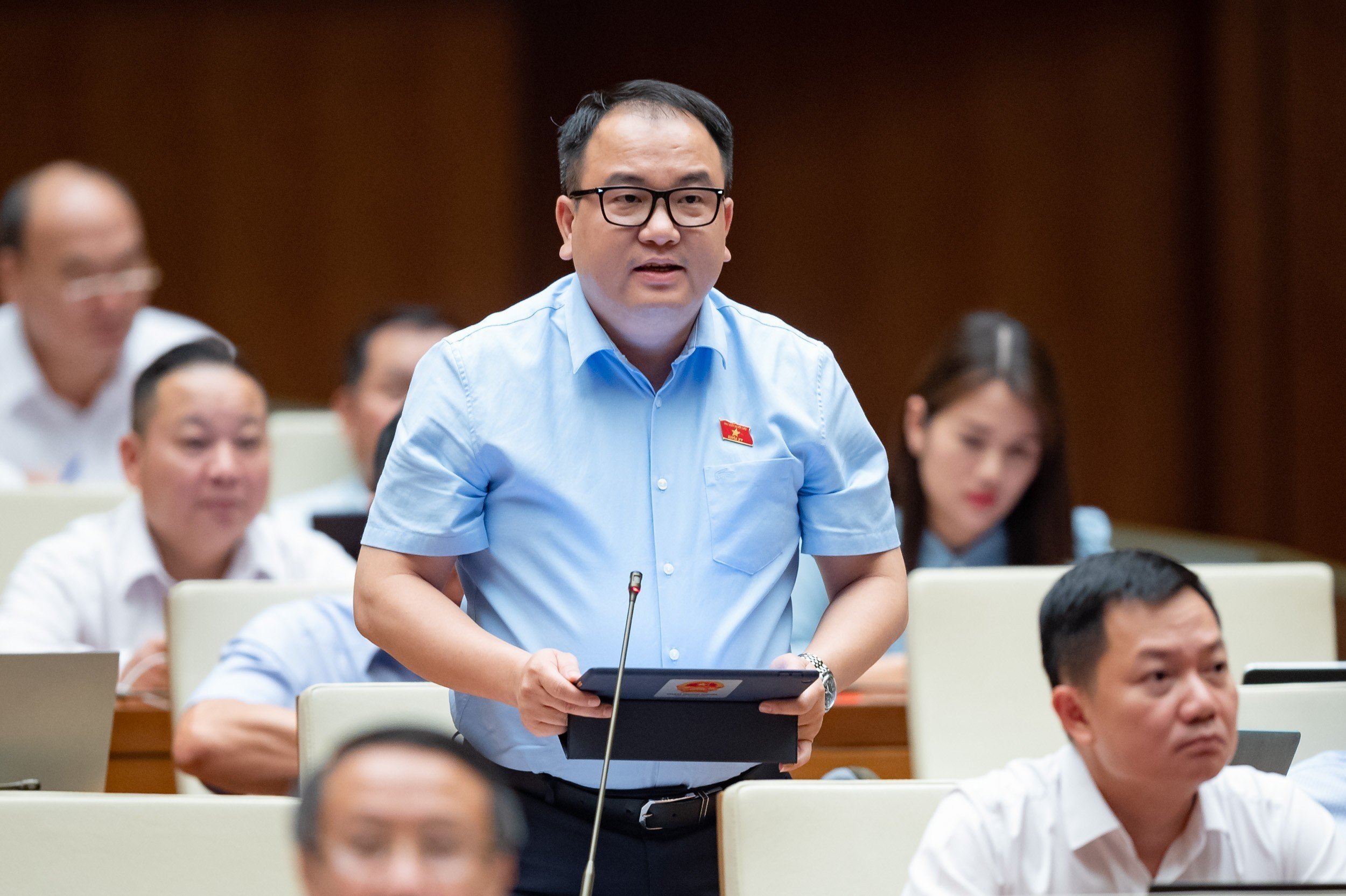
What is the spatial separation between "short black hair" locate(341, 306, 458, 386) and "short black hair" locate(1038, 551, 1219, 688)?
240cm

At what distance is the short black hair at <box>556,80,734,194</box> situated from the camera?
1.76 meters

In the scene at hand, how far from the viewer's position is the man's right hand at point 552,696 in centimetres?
152

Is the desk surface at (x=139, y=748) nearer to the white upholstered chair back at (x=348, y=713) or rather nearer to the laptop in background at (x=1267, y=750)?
the white upholstered chair back at (x=348, y=713)

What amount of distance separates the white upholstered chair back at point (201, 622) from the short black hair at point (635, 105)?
117 centimetres

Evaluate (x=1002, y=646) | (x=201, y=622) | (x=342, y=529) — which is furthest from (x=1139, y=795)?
(x=342, y=529)

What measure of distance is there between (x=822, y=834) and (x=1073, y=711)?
30cm

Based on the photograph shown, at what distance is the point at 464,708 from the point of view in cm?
178

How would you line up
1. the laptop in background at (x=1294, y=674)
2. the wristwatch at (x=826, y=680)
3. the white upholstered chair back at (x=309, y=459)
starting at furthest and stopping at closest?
1. the white upholstered chair back at (x=309, y=459)
2. the laptop in background at (x=1294, y=674)
3. the wristwatch at (x=826, y=680)

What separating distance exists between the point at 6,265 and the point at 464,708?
2.77 m

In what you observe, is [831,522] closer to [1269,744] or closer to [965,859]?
[965,859]

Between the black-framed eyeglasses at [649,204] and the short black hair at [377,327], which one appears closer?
the black-framed eyeglasses at [649,204]

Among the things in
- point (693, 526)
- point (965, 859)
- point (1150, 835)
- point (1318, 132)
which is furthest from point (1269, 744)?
point (1318, 132)

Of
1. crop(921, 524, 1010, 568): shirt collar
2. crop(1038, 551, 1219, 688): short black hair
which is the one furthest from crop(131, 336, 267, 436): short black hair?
crop(1038, 551, 1219, 688): short black hair

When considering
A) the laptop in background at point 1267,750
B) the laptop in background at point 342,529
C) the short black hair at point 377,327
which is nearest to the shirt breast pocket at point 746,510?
the laptop in background at point 1267,750
